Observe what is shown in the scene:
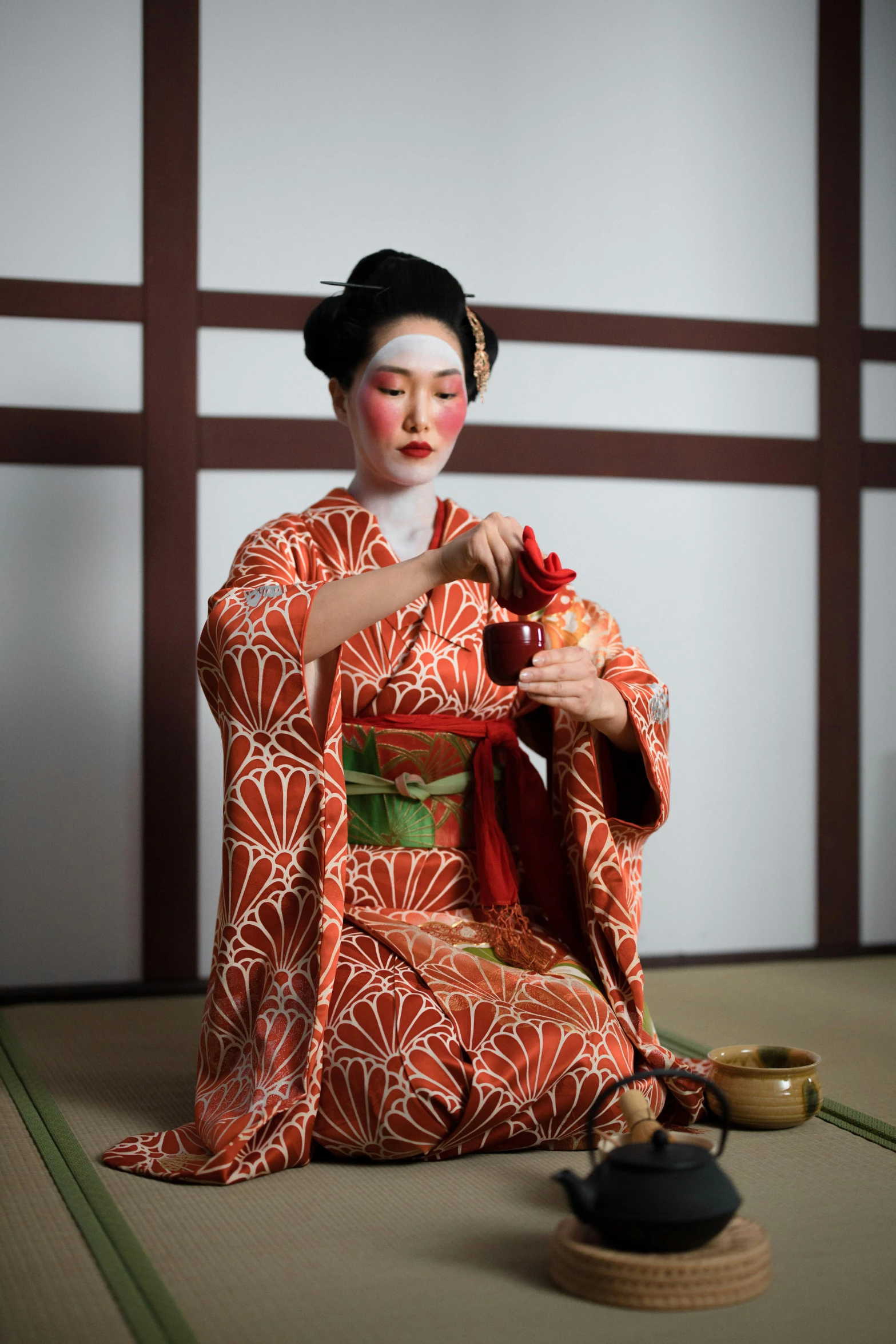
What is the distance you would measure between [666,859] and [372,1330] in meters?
2.50

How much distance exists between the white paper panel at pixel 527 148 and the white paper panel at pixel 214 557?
0.53 m

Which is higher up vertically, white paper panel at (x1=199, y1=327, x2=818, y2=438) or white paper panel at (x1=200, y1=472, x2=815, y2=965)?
white paper panel at (x1=199, y1=327, x2=818, y2=438)

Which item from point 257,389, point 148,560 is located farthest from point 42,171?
point 148,560

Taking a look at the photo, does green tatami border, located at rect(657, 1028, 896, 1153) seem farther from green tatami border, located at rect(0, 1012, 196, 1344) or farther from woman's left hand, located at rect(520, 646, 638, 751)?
green tatami border, located at rect(0, 1012, 196, 1344)

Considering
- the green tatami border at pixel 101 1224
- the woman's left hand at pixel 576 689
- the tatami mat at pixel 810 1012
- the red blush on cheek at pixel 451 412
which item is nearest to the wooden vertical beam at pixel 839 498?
the tatami mat at pixel 810 1012

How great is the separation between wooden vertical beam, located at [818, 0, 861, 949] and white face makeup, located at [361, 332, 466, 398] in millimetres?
1846

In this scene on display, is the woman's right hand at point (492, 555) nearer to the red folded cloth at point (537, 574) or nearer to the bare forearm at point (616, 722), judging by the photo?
the red folded cloth at point (537, 574)

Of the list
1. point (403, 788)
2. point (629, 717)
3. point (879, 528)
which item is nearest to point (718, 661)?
point (879, 528)

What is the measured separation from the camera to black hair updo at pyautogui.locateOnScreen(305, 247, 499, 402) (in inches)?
103

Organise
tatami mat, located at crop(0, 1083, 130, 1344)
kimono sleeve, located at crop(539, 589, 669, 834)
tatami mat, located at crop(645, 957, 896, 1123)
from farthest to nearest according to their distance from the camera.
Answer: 1. tatami mat, located at crop(645, 957, 896, 1123)
2. kimono sleeve, located at crop(539, 589, 669, 834)
3. tatami mat, located at crop(0, 1083, 130, 1344)

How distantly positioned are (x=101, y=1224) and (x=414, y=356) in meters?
1.58

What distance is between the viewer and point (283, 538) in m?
2.48

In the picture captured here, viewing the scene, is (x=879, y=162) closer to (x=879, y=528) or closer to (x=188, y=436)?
(x=879, y=528)

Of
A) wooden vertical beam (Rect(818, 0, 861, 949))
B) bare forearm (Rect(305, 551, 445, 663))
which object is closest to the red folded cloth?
bare forearm (Rect(305, 551, 445, 663))
